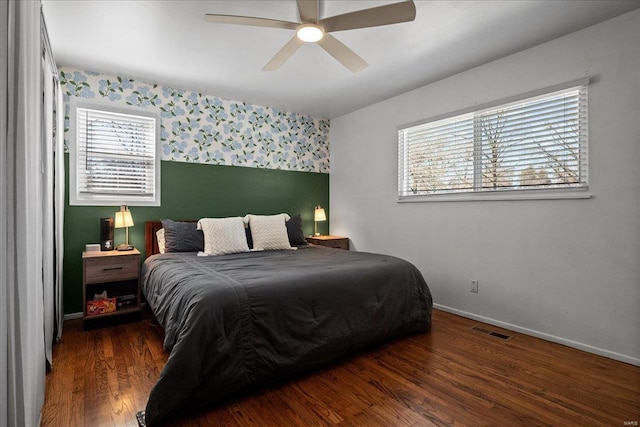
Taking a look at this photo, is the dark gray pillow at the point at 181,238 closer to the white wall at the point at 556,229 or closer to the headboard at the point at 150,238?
the headboard at the point at 150,238

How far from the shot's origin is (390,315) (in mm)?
2627

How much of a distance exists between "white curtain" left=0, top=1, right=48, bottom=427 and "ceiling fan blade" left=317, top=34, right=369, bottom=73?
1592mm

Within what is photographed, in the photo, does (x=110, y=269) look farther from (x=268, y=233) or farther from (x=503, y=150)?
(x=503, y=150)

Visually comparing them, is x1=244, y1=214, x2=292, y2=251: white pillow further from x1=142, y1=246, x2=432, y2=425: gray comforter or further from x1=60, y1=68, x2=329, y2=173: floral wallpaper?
x1=60, y1=68, x2=329, y2=173: floral wallpaper

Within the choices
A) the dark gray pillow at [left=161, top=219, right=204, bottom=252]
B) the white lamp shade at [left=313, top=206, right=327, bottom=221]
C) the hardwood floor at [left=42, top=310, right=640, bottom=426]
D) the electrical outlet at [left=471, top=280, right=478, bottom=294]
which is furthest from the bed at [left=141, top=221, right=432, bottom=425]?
the white lamp shade at [left=313, top=206, right=327, bottom=221]

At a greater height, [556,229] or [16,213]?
[16,213]

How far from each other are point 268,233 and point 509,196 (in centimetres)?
246

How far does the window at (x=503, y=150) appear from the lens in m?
2.70

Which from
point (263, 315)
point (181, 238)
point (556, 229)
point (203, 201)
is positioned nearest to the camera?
point (263, 315)

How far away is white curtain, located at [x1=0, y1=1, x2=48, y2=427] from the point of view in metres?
1.16

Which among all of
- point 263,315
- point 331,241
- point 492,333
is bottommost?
point 492,333

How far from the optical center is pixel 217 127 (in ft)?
13.7

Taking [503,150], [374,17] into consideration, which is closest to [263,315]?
[374,17]

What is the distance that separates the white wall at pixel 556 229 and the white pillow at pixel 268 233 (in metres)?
1.43
